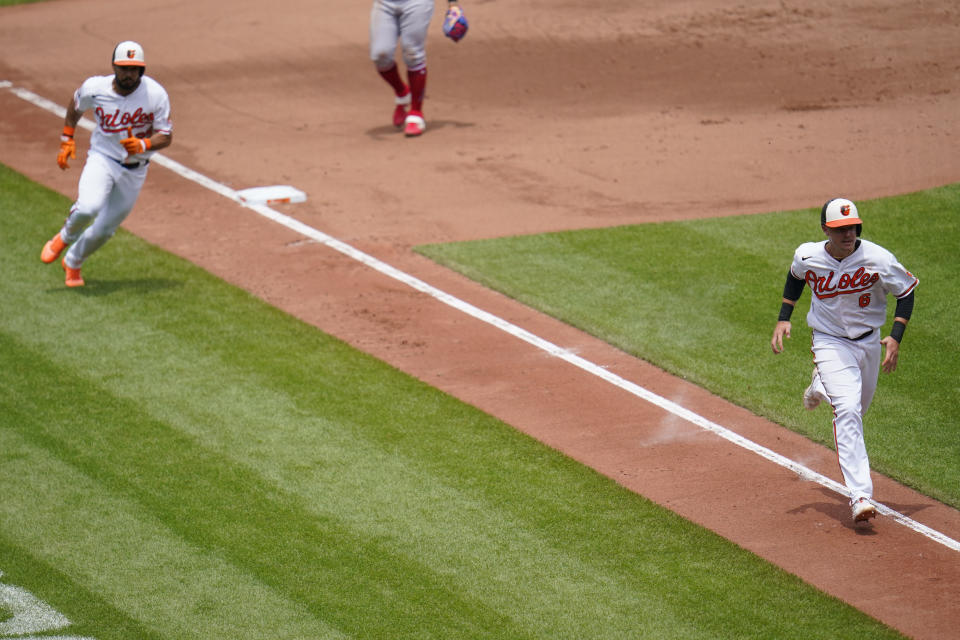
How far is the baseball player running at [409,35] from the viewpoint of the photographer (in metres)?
14.8

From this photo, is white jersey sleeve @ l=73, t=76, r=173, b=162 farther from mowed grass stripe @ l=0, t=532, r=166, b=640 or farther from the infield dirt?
mowed grass stripe @ l=0, t=532, r=166, b=640

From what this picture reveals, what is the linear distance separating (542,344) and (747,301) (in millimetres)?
1941

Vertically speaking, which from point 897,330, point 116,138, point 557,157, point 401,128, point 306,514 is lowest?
point 306,514

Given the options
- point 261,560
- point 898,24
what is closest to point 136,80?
point 261,560

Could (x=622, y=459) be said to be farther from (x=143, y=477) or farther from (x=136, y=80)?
(x=136, y=80)

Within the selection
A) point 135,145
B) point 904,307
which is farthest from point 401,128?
point 904,307

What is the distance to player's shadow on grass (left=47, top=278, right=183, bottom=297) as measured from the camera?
11031 mm

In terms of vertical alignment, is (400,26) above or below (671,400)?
above

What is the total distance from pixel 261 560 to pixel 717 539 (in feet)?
8.73

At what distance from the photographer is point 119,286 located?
11156mm

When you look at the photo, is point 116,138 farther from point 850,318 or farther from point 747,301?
point 850,318

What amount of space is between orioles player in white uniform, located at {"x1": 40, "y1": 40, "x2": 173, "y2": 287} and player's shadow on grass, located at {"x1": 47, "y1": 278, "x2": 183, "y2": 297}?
1.36ft

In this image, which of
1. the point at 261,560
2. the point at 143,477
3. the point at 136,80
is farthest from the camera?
the point at 136,80

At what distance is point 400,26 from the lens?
1492 cm
